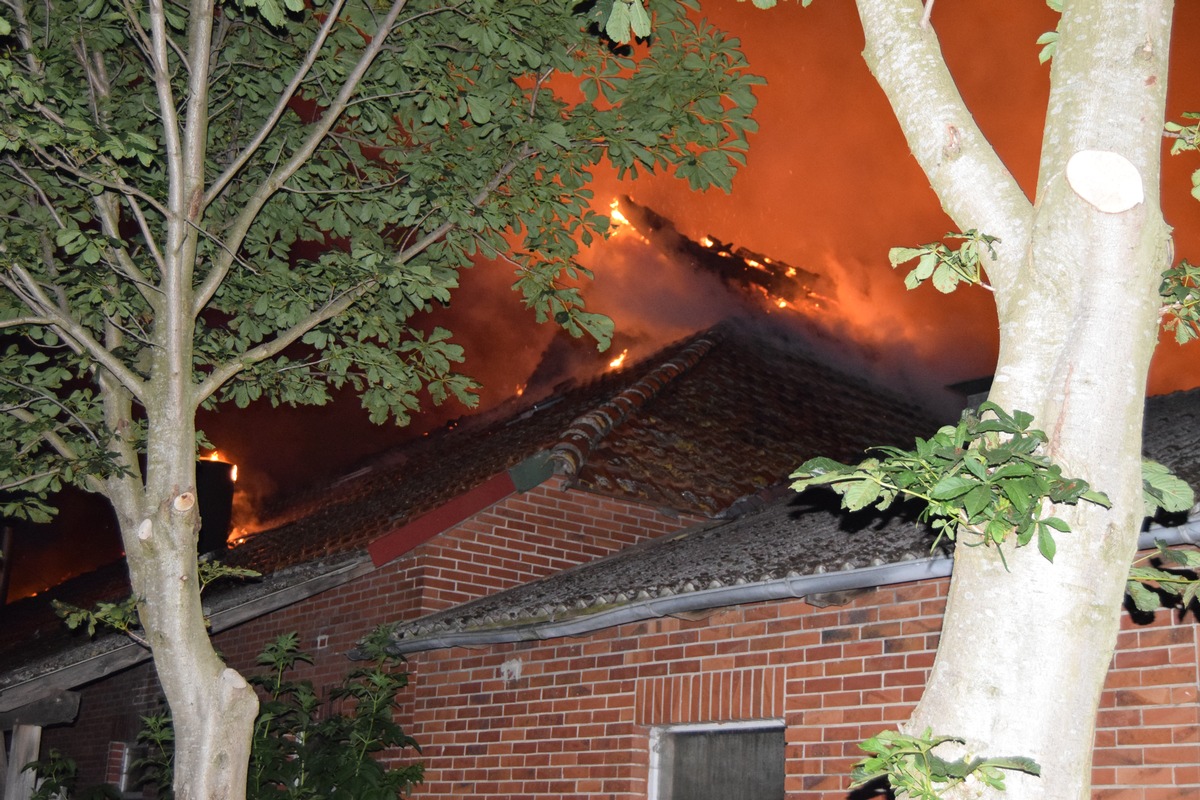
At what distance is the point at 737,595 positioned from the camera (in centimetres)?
625

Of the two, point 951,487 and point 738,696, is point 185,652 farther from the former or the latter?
point 951,487

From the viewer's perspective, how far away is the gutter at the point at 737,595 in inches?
189

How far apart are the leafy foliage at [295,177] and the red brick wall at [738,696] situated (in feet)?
7.10

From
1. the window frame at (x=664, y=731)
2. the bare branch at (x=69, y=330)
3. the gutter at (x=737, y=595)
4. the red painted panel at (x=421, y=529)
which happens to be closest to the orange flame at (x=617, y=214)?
the red painted panel at (x=421, y=529)

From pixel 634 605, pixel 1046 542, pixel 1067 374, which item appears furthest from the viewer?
pixel 634 605

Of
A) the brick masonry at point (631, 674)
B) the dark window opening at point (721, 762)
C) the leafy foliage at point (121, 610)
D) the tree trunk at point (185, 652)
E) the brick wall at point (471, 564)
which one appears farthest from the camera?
the brick wall at point (471, 564)

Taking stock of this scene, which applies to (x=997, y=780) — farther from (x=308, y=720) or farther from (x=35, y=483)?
(x=308, y=720)

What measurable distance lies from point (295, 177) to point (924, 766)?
6.34 meters

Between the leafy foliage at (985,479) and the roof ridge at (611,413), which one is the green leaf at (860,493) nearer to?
the leafy foliage at (985,479)

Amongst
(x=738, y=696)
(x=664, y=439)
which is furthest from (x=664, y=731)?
(x=664, y=439)

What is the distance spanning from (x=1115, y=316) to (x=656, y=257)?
660 inches

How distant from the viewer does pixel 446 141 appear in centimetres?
727

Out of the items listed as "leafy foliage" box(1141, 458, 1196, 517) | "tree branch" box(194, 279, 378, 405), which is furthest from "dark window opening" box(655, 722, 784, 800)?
"leafy foliage" box(1141, 458, 1196, 517)

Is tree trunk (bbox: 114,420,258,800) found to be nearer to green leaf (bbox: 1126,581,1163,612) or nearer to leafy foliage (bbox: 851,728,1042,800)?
leafy foliage (bbox: 851,728,1042,800)
